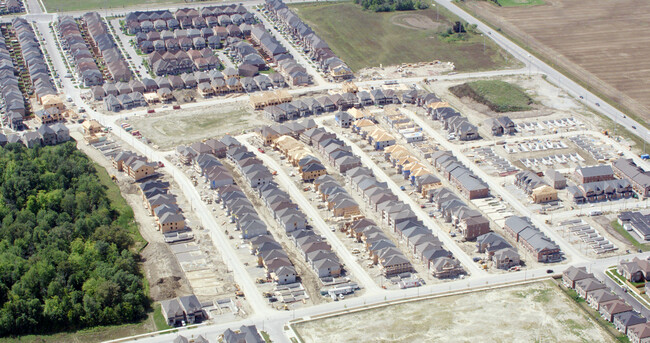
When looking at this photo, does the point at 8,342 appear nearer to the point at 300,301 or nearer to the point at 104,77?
the point at 300,301

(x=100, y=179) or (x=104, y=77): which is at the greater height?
(x=104, y=77)

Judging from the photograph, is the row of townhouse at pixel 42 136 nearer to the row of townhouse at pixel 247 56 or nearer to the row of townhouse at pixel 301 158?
the row of townhouse at pixel 301 158

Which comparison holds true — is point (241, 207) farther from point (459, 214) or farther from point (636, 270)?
point (636, 270)

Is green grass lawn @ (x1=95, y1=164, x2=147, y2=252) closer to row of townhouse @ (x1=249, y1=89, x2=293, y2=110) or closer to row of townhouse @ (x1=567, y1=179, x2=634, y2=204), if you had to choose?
row of townhouse @ (x1=249, y1=89, x2=293, y2=110)

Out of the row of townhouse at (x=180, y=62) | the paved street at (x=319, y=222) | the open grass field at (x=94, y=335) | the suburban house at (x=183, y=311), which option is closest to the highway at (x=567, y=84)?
the paved street at (x=319, y=222)

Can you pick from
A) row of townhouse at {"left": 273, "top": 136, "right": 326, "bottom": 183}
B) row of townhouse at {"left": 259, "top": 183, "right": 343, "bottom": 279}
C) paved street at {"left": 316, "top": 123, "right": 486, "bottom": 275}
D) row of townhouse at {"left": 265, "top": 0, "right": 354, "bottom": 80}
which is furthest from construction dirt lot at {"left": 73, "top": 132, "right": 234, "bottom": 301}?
row of townhouse at {"left": 265, "top": 0, "right": 354, "bottom": 80}

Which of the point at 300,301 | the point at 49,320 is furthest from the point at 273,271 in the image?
the point at 49,320

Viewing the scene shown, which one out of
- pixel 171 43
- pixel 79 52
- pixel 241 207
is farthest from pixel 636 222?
pixel 79 52
